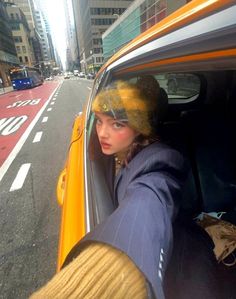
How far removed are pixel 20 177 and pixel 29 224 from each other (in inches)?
57.6

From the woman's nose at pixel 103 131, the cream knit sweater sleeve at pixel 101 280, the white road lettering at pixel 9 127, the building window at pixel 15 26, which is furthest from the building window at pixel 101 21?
the cream knit sweater sleeve at pixel 101 280

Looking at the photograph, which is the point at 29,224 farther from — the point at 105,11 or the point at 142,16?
the point at 105,11

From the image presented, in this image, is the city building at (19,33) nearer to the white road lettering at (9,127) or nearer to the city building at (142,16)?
the city building at (142,16)

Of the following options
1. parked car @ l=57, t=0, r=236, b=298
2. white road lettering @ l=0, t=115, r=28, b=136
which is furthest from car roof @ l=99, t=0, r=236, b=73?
white road lettering @ l=0, t=115, r=28, b=136

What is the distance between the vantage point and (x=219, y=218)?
4.46 feet

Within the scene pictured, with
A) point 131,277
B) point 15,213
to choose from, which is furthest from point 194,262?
point 15,213

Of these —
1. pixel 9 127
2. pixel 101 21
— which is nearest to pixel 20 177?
pixel 9 127

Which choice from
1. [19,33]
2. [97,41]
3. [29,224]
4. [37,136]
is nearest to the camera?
[29,224]

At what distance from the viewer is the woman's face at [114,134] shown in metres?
1.27

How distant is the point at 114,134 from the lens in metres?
1.31

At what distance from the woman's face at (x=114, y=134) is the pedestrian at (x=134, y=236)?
4 cm

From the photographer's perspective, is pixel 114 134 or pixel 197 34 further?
pixel 114 134

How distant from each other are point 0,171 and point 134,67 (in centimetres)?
384

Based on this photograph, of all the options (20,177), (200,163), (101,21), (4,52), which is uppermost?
(101,21)
